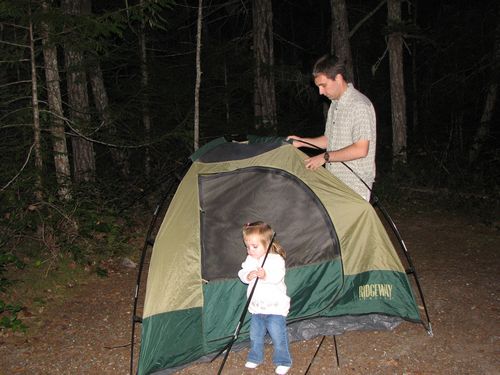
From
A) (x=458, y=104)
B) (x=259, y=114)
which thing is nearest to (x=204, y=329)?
(x=259, y=114)

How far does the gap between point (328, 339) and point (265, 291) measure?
1.08m

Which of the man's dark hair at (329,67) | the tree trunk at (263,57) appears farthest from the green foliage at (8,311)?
the tree trunk at (263,57)

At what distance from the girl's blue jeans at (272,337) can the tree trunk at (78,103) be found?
367 centimetres

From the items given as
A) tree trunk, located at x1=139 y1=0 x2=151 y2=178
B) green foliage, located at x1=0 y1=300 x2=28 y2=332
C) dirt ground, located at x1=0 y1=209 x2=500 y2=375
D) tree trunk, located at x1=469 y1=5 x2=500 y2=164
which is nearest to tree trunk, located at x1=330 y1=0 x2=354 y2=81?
tree trunk, located at x1=469 y1=5 x2=500 y2=164

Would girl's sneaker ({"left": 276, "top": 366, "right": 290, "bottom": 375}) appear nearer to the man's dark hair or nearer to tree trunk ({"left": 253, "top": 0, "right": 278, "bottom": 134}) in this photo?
the man's dark hair

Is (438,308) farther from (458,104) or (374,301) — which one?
(458,104)

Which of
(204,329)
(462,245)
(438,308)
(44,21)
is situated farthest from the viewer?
(462,245)

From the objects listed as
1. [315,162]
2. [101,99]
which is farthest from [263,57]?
[315,162]

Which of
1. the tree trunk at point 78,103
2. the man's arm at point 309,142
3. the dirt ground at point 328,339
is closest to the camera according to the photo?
the dirt ground at point 328,339

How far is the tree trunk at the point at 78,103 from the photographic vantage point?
6.09 m

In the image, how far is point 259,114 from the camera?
1166 cm

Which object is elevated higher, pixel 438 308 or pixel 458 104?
pixel 458 104

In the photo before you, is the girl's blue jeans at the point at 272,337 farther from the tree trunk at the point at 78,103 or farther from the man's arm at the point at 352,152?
the tree trunk at the point at 78,103

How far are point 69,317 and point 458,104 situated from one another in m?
13.5
